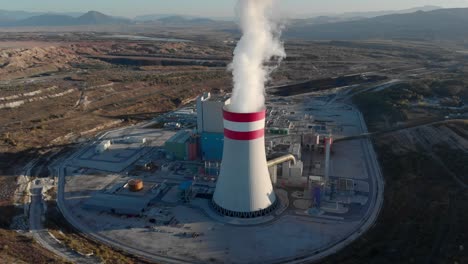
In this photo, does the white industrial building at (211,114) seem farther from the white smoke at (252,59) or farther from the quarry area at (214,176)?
the white smoke at (252,59)

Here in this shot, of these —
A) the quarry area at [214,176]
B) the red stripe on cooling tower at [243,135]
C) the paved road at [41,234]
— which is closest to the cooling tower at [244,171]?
the red stripe on cooling tower at [243,135]

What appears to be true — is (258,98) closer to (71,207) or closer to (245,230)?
(245,230)

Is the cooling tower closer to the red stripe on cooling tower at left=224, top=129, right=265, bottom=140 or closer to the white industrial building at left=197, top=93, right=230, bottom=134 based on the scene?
the red stripe on cooling tower at left=224, top=129, right=265, bottom=140

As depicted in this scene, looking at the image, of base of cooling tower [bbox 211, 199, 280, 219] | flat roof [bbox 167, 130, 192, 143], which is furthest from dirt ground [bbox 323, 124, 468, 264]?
flat roof [bbox 167, 130, 192, 143]

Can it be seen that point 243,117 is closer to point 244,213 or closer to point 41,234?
point 244,213

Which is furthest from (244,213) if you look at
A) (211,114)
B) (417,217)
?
(211,114)

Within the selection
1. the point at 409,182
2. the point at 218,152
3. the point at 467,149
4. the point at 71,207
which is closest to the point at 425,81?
the point at 467,149

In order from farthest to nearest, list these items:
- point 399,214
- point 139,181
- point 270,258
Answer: point 139,181
point 399,214
point 270,258
